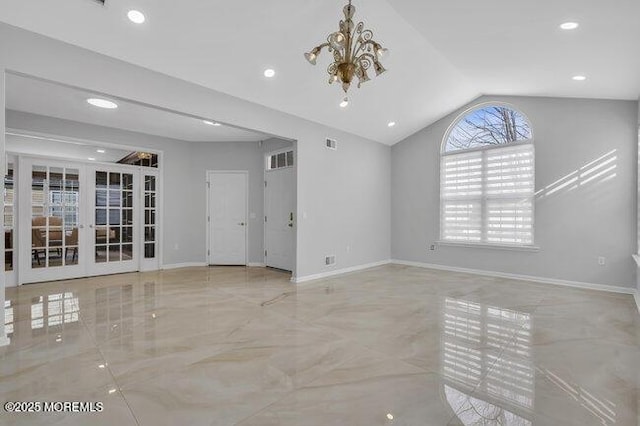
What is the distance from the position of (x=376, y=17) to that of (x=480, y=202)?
418cm

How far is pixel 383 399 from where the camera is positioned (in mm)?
2133

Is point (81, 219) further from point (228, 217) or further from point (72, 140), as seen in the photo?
point (228, 217)

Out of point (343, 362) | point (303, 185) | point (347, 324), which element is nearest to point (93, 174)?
point (303, 185)

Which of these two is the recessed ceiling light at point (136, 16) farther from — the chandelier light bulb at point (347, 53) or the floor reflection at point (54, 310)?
the floor reflection at point (54, 310)

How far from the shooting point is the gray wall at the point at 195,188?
7.03m

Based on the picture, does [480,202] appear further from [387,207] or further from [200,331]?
[200,331]

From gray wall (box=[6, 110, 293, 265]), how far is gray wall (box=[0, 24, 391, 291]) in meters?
0.11

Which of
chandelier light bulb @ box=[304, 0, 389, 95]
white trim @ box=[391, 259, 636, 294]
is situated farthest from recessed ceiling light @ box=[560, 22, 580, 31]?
white trim @ box=[391, 259, 636, 294]

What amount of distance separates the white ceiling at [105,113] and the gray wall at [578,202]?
4.92 meters

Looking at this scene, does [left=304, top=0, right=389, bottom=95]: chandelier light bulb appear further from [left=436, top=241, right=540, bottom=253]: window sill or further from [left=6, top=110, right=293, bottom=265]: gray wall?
[left=436, top=241, right=540, bottom=253]: window sill

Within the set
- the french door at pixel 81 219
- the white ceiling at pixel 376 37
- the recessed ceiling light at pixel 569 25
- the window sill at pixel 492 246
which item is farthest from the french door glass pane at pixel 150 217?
the recessed ceiling light at pixel 569 25

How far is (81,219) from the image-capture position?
596cm

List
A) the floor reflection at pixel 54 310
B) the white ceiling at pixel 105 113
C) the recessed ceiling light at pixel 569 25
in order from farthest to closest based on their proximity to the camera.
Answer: the white ceiling at pixel 105 113
the floor reflection at pixel 54 310
the recessed ceiling light at pixel 569 25

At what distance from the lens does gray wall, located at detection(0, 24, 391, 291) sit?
3107 millimetres
